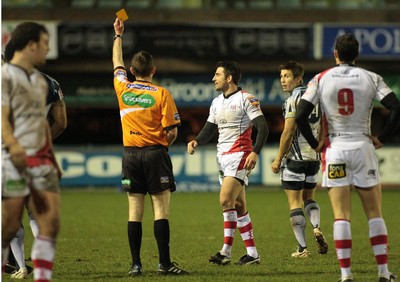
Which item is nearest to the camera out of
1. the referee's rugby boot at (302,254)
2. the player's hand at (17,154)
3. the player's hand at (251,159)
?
the player's hand at (17,154)

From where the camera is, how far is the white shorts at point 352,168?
7.68 metres

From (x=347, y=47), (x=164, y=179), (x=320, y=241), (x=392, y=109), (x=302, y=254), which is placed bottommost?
(x=302, y=254)

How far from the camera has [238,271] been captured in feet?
30.0

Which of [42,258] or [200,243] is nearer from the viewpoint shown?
[42,258]

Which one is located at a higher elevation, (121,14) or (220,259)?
(121,14)

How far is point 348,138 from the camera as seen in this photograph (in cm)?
773

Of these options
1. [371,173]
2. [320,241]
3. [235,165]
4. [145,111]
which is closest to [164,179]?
[145,111]

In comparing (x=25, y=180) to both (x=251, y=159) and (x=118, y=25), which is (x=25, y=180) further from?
(x=251, y=159)

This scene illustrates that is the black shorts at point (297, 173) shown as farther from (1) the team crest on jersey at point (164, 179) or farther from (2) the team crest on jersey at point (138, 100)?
(2) the team crest on jersey at point (138, 100)

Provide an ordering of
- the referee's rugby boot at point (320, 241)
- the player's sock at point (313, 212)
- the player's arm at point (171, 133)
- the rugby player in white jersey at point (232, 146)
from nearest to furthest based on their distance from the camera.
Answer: the player's arm at point (171, 133), the rugby player in white jersey at point (232, 146), the referee's rugby boot at point (320, 241), the player's sock at point (313, 212)

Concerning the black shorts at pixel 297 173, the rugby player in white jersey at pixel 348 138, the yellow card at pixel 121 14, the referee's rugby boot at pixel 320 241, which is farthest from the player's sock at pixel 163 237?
the referee's rugby boot at pixel 320 241

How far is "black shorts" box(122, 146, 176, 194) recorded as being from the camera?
8.90m

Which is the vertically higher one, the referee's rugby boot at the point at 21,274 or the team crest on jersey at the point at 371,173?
the team crest on jersey at the point at 371,173

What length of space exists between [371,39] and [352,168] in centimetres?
1893
